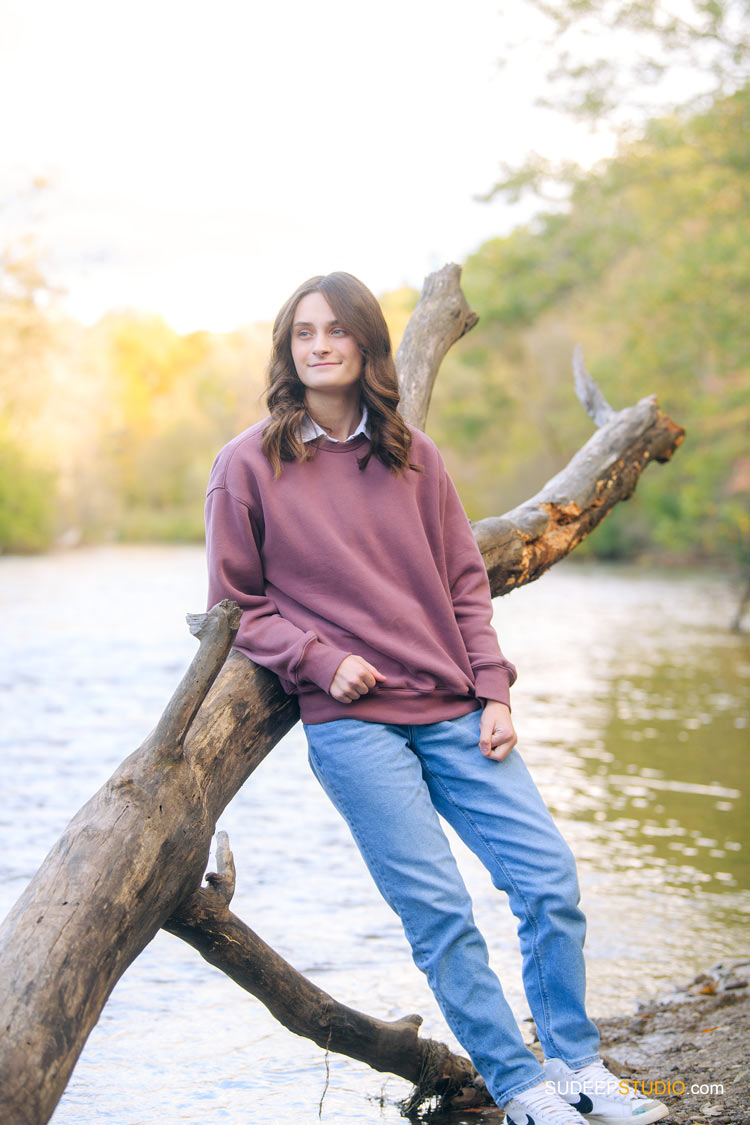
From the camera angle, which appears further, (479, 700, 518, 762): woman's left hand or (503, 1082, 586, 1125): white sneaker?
(479, 700, 518, 762): woman's left hand

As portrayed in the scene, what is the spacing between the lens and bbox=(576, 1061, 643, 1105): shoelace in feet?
9.12

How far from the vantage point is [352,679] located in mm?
2826

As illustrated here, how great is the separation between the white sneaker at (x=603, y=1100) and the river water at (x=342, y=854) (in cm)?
85

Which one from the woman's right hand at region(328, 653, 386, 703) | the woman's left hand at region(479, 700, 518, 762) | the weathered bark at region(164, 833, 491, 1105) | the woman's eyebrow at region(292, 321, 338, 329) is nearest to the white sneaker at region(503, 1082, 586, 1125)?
the weathered bark at region(164, 833, 491, 1105)

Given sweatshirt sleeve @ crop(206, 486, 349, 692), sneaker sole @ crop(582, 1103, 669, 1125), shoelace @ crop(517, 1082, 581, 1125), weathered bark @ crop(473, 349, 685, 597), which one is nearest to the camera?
shoelace @ crop(517, 1082, 581, 1125)

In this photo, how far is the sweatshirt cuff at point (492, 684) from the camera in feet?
9.98

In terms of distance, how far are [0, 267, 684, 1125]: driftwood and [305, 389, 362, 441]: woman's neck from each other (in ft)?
2.16

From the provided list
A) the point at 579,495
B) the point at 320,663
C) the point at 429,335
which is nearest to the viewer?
the point at 320,663

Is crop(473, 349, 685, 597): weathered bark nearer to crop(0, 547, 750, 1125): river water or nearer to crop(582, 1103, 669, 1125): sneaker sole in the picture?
crop(0, 547, 750, 1125): river water

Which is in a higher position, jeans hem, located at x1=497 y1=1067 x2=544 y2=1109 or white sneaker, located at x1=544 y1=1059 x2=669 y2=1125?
jeans hem, located at x1=497 y1=1067 x2=544 y2=1109

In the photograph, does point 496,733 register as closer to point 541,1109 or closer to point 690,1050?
point 541,1109

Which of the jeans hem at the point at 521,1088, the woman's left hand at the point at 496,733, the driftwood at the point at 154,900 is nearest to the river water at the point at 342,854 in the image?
the driftwood at the point at 154,900

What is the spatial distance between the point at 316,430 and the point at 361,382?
19cm

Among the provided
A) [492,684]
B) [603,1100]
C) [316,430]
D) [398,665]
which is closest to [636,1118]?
[603,1100]
